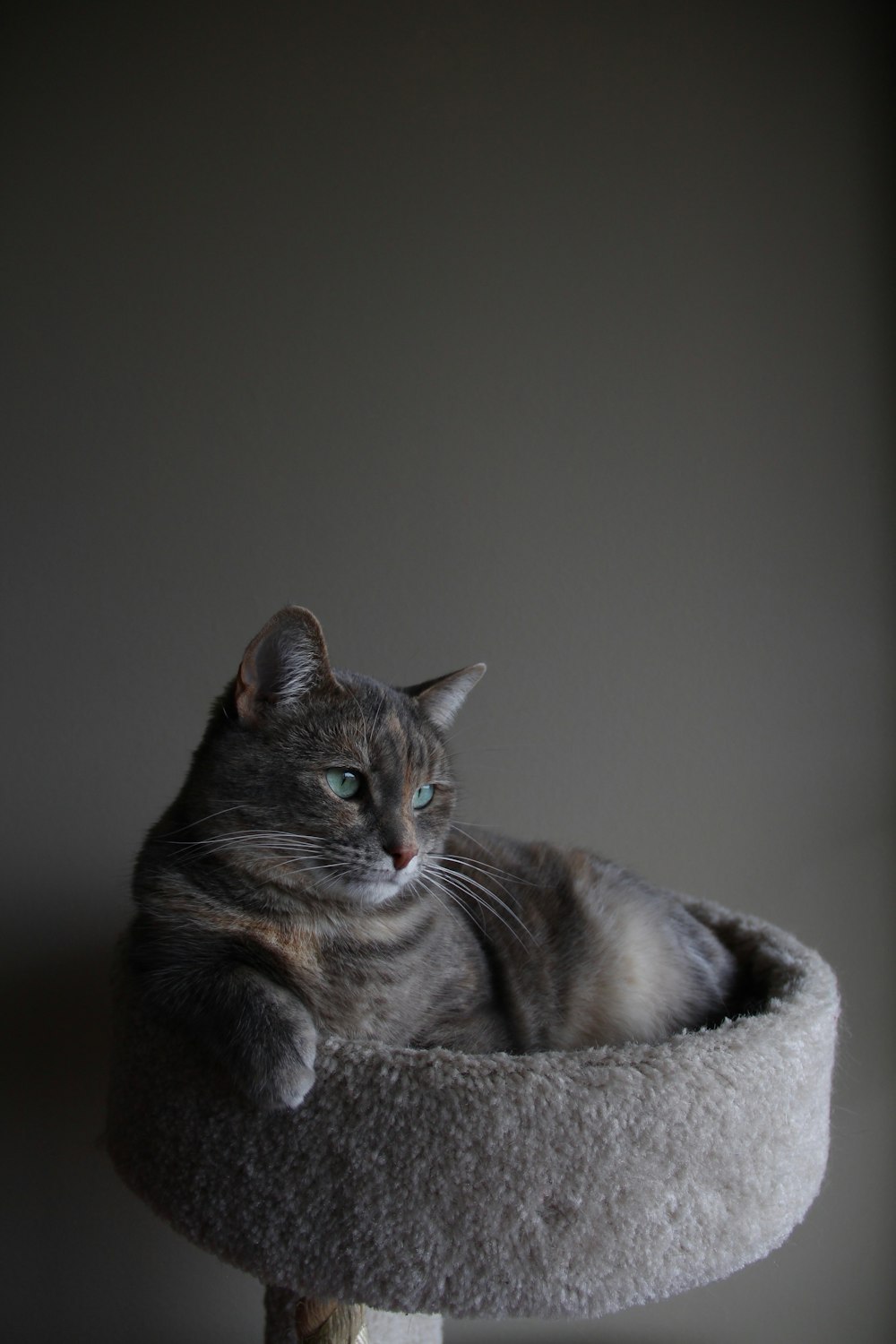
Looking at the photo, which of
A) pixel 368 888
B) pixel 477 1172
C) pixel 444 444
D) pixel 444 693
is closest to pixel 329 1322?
pixel 477 1172

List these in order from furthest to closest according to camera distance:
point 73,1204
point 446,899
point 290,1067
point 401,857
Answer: point 73,1204 < point 446,899 < point 401,857 < point 290,1067

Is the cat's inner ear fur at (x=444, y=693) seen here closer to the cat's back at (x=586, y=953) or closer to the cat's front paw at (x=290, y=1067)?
the cat's back at (x=586, y=953)

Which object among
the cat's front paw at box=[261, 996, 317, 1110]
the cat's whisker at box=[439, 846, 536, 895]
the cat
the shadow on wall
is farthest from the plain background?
the cat's front paw at box=[261, 996, 317, 1110]

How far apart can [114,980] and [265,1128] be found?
1.10 feet

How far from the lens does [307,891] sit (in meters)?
0.90

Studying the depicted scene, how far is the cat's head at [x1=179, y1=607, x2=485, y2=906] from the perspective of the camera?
0.89 m

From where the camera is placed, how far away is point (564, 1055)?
2.74ft

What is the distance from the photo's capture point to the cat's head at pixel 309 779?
2.91 feet

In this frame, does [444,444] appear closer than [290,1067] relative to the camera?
No

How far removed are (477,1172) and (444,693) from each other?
1.60 ft

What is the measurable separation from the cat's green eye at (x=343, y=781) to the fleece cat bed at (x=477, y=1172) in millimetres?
217

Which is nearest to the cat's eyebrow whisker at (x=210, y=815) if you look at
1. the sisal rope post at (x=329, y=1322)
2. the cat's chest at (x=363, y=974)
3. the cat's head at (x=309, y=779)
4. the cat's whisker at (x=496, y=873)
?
the cat's head at (x=309, y=779)

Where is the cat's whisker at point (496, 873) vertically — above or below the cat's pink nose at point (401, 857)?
below

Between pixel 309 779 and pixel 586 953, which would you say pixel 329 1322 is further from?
pixel 309 779
